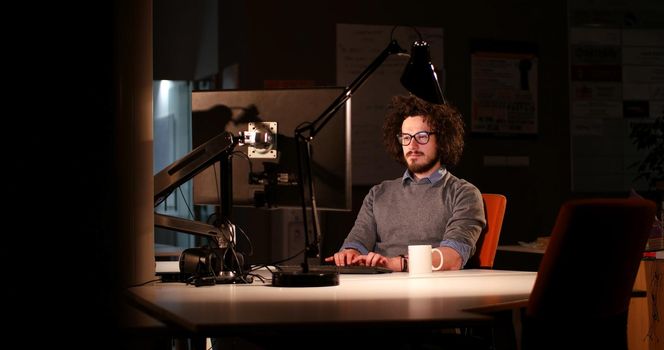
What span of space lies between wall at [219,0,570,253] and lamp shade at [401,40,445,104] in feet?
7.29

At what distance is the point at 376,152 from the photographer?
15.8ft

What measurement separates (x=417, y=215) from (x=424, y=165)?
176 mm

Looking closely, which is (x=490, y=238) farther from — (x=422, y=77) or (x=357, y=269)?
(x=422, y=77)

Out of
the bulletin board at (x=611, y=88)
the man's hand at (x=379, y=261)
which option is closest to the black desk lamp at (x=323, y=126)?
the man's hand at (x=379, y=261)

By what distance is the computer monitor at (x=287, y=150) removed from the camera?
2.40 meters

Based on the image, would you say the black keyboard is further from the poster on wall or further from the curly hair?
the poster on wall

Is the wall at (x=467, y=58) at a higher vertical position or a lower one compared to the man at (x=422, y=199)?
higher

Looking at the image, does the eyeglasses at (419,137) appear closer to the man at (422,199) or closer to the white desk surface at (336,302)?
the man at (422,199)

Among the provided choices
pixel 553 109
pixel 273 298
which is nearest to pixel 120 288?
pixel 273 298

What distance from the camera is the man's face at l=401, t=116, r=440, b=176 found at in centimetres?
312

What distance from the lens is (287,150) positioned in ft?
7.97

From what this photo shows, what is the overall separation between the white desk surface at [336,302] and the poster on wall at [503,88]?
A: 2.65 metres

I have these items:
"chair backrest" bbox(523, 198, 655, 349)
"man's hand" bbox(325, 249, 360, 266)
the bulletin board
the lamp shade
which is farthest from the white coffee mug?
the bulletin board

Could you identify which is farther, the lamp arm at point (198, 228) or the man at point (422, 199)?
the man at point (422, 199)
